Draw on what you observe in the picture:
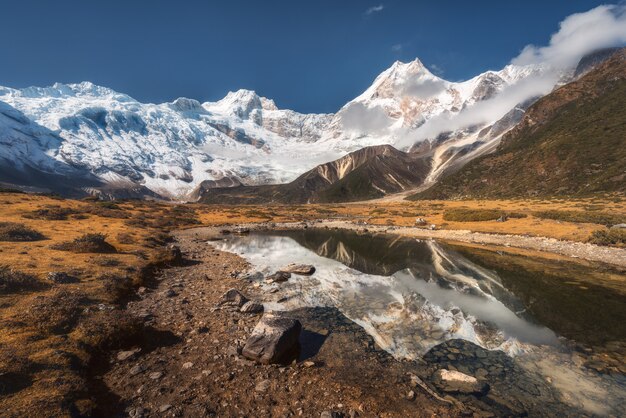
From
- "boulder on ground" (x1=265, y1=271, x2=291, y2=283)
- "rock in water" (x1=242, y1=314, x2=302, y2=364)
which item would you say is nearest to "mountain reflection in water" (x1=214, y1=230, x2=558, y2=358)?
"boulder on ground" (x1=265, y1=271, x2=291, y2=283)

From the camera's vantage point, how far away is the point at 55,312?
1402 cm

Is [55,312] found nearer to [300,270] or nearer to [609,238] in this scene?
[300,270]

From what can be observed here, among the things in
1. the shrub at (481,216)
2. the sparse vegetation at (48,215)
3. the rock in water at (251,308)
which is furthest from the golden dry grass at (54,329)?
the shrub at (481,216)

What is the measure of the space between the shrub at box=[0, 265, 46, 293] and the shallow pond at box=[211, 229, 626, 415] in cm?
1252

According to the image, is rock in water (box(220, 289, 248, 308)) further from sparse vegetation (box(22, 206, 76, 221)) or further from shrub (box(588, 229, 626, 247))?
sparse vegetation (box(22, 206, 76, 221))

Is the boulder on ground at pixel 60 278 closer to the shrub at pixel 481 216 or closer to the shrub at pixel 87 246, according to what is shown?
the shrub at pixel 87 246

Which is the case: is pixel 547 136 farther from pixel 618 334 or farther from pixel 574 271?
pixel 618 334

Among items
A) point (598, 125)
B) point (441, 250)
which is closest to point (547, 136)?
point (598, 125)

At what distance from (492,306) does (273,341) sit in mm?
15875

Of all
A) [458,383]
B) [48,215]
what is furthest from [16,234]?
[458,383]

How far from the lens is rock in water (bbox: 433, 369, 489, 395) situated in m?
11.7

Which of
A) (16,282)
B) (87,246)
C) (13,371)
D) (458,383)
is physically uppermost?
(16,282)

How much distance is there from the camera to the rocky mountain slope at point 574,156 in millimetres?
124062

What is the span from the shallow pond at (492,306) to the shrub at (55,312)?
9925mm
